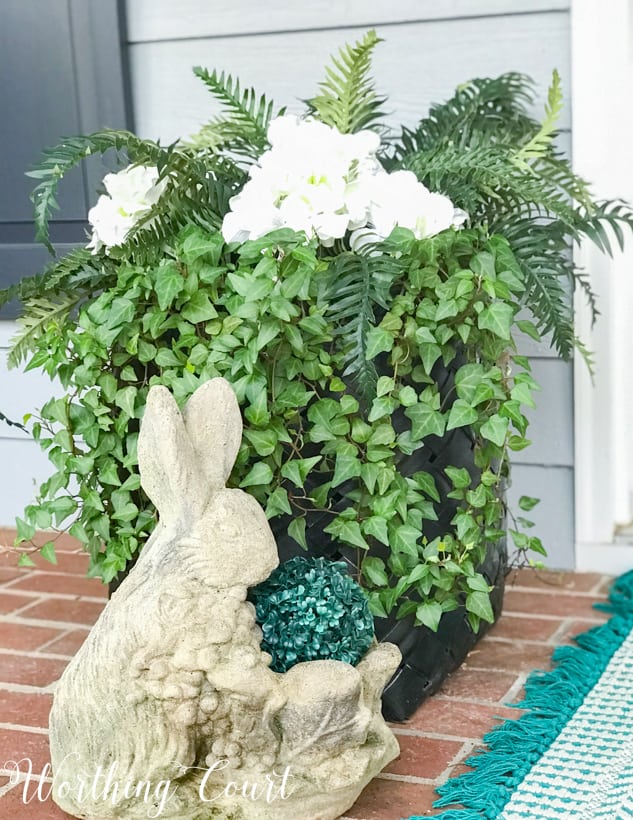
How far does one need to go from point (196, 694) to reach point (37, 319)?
0.70 metres

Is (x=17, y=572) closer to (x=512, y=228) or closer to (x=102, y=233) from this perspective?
(x=102, y=233)

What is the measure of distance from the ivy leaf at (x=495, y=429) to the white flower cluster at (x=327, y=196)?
0.29 metres

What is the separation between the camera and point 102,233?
5.35 feet

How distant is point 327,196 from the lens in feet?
4.96

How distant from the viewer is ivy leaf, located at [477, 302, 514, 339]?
152 centimetres

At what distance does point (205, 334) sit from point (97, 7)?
1195 millimetres

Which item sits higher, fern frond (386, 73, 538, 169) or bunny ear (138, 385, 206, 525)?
fern frond (386, 73, 538, 169)

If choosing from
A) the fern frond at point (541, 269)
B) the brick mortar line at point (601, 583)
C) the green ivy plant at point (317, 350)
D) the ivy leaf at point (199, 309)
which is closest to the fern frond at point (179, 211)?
the green ivy plant at point (317, 350)

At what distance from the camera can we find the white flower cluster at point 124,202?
1.61 m

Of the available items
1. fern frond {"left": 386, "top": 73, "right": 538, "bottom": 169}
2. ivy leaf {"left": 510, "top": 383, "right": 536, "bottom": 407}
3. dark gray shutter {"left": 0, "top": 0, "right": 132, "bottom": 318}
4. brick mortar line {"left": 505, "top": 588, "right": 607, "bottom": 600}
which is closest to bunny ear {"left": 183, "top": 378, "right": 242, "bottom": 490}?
ivy leaf {"left": 510, "top": 383, "right": 536, "bottom": 407}

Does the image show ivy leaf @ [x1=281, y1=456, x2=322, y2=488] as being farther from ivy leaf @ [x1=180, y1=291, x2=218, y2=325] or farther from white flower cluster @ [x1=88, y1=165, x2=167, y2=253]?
white flower cluster @ [x1=88, y1=165, x2=167, y2=253]

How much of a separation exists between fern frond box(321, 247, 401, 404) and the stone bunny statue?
0.84ft

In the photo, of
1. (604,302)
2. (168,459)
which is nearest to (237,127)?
(168,459)

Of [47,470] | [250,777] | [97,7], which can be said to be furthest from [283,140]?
[47,470]
